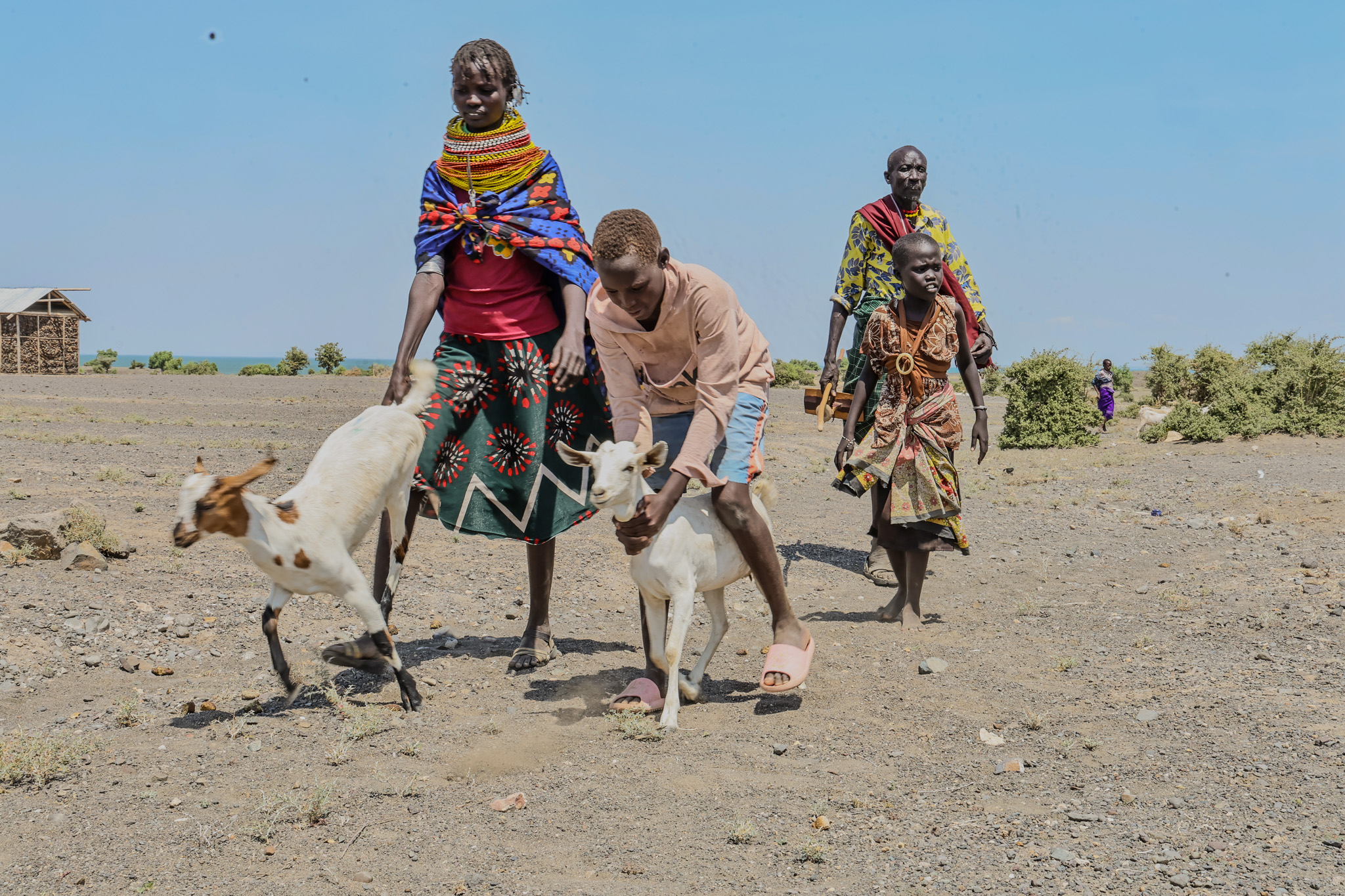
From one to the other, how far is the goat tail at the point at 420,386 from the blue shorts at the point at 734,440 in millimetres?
1141

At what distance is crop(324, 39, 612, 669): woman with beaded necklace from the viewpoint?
5281 mm

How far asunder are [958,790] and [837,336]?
4.48 metres

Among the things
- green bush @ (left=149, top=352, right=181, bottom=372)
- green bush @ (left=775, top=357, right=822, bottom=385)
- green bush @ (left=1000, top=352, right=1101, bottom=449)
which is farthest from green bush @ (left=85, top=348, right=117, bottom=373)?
green bush @ (left=1000, top=352, right=1101, bottom=449)

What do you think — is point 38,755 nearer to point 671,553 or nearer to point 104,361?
point 671,553

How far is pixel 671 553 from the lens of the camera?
450 centimetres

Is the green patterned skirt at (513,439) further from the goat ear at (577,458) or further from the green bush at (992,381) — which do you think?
the green bush at (992,381)

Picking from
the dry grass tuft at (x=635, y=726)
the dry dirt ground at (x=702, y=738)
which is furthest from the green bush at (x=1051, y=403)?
the dry grass tuft at (x=635, y=726)

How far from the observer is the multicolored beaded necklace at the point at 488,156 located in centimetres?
538

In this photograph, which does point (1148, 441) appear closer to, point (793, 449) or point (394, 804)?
point (793, 449)

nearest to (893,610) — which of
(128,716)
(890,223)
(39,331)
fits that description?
(890,223)

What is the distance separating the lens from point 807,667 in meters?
4.82

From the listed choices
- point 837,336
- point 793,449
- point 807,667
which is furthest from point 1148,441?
point 807,667

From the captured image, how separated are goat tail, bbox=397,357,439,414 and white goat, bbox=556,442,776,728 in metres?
0.90

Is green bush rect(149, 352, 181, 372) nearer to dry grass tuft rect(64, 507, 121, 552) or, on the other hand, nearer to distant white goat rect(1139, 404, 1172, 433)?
distant white goat rect(1139, 404, 1172, 433)
